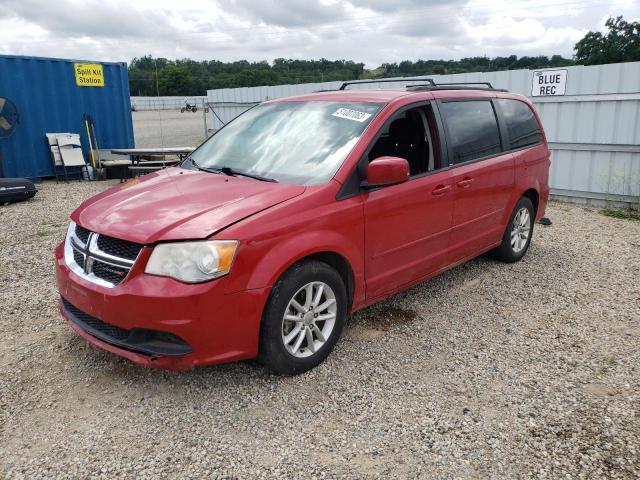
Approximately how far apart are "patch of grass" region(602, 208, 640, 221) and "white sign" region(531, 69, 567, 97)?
2112 millimetres

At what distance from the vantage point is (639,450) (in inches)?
103

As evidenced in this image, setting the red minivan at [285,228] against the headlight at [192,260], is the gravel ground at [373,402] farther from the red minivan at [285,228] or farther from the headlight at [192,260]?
the headlight at [192,260]

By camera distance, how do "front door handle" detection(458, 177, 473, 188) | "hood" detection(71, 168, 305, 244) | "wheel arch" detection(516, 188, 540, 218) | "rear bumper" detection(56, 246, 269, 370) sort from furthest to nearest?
"wheel arch" detection(516, 188, 540, 218)
"front door handle" detection(458, 177, 473, 188)
"hood" detection(71, 168, 305, 244)
"rear bumper" detection(56, 246, 269, 370)

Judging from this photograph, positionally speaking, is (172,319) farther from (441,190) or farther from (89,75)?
(89,75)

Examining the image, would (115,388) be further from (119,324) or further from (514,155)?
(514,155)

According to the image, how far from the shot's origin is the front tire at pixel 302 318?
2.99 meters

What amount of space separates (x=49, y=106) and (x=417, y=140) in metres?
10.1

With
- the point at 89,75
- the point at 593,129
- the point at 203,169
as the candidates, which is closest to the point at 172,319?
the point at 203,169

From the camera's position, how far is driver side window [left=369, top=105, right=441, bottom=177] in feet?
13.4

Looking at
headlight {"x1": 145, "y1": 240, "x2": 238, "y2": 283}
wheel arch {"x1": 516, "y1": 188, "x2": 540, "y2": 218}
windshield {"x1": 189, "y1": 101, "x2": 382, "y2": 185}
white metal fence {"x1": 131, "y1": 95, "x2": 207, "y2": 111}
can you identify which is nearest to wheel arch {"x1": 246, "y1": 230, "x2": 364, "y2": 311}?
headlight {"x1": 145, "y1": 240, "x2": 238, "y2": 283}

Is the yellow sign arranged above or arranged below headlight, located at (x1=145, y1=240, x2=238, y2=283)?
above

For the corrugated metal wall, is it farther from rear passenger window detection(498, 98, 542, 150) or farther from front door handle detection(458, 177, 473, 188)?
front door handle detection(458, 177, 473, 188)

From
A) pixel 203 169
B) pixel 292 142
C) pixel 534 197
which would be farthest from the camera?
pixel 534 197

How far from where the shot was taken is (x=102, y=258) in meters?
2.93
